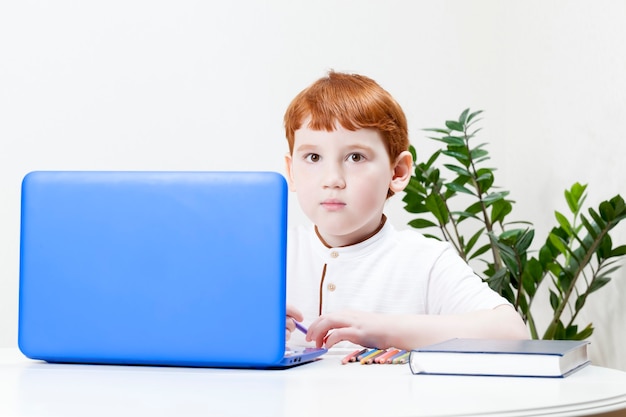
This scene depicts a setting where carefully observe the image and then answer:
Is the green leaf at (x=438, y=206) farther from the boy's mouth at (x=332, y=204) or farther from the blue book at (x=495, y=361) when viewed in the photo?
the blue book at (x=495, y=361)

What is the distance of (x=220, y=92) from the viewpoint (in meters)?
3.24

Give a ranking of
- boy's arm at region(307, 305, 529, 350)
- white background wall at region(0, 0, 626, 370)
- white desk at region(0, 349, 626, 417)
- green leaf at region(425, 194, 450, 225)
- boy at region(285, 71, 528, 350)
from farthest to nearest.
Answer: white background wall at region(0, 0, 626, 370) → green leaf at region(425, 194, 450, 225) → boy at region(285, 71, 528, 350) → boy's arm at region(307, 305, 529, 350) → white desk at region(0, 349, 626, 417)

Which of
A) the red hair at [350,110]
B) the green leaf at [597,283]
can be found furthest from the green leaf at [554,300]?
the red hair at [350,110]

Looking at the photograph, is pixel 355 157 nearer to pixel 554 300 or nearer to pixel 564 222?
pixel 564 222

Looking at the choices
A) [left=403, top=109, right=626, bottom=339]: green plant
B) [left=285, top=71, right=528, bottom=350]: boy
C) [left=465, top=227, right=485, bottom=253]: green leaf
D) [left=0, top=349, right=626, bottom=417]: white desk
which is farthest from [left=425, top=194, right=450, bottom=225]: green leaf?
[left=0, top=349, right=626, bottom=417]: white desk

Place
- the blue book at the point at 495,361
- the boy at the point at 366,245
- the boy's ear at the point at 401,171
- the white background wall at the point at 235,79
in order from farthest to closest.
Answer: the white background wall at the point at 235,79
the boy's ear at the point at 401,171
the boy at the point at 366,245
the blue book at the point at 495,361

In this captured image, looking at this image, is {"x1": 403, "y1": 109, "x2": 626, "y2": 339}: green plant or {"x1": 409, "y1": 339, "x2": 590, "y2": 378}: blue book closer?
{"x1": 409, "y1": 339, "x2": 590, "y2": 378}: blue book

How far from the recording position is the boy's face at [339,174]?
4.50 ft

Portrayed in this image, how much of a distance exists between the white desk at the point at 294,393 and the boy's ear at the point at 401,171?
581 mm

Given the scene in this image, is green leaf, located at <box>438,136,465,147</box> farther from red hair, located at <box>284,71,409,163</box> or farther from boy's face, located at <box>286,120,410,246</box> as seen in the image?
boy's face, located at <box>286,120,410,246</box>

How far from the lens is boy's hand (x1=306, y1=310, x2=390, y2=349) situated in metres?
1.13

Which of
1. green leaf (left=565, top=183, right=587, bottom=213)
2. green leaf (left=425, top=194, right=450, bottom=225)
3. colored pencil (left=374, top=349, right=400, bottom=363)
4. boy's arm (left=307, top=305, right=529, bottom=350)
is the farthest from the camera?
green leaf (left=425, top=194, right=450, bottom=225)

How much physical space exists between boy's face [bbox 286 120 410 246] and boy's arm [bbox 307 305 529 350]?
0.26 m

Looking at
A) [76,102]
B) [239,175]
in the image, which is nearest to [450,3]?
[76,102]
